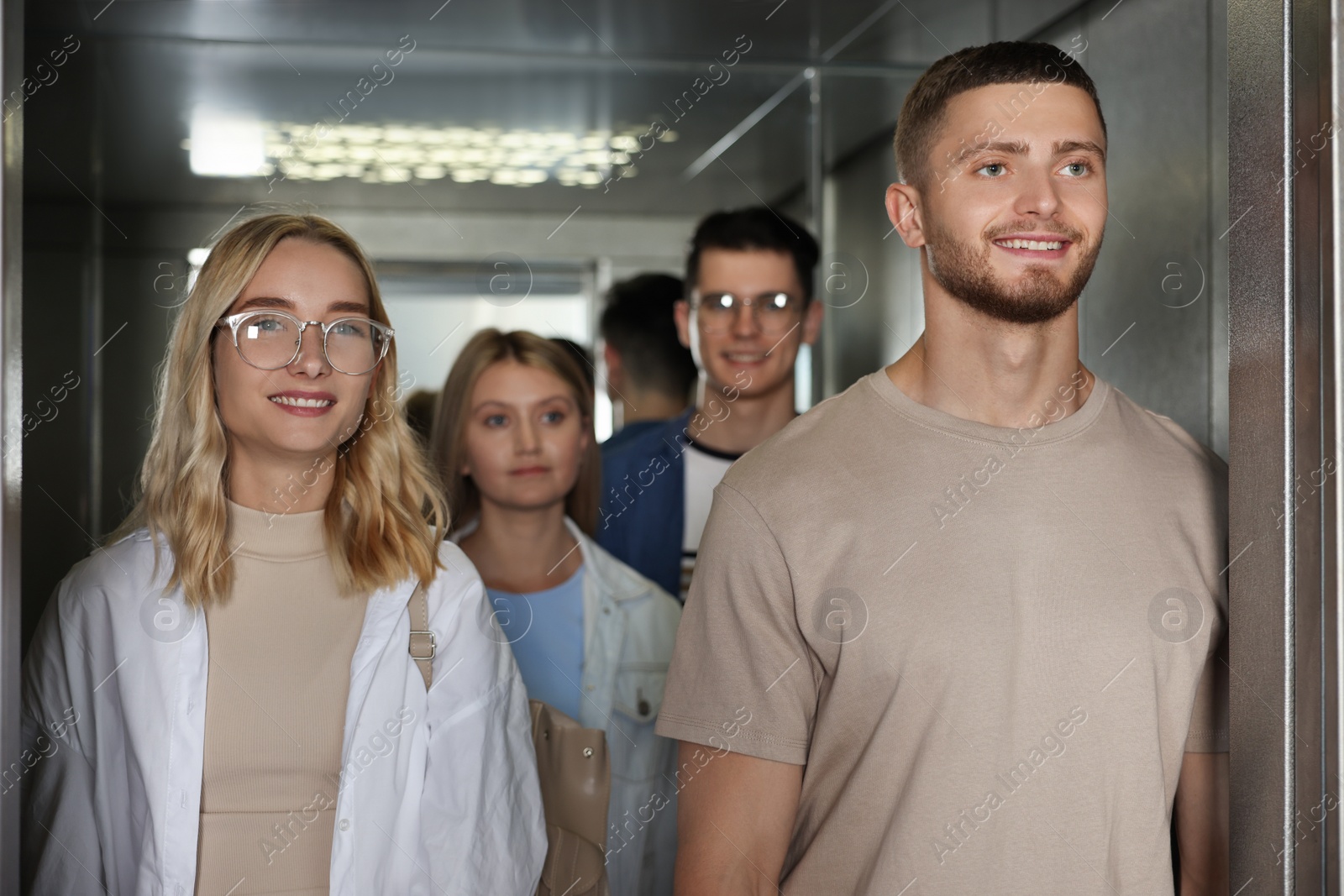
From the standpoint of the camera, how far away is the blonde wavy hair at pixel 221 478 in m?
1.73

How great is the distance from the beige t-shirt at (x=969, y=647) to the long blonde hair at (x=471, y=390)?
1.09 metres

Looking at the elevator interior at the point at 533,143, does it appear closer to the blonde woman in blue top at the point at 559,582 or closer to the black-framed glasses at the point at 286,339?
the blonde woman in blue top at the point at 559,582

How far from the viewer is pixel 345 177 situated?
17.6 feet

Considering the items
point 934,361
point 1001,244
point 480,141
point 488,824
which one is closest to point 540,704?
point 488,824

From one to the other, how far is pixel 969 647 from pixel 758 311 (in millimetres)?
1544

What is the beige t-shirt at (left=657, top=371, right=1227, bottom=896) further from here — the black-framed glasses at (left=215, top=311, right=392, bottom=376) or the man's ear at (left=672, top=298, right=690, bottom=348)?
the man's ear at (left=672, top=298, right=690, bottom=348)

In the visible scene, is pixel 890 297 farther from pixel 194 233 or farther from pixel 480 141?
pixel 194 233

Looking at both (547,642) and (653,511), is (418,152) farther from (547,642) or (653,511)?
(547,642)

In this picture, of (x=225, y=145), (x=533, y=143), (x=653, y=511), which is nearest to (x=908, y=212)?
(x=653, y=511)

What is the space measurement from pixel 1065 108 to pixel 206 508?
1263 mm

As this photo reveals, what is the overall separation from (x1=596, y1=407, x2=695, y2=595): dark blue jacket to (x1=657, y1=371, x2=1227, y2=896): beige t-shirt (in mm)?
1278

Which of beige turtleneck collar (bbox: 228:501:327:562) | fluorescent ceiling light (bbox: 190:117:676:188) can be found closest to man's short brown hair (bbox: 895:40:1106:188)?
beige turtleneck collar (bbox: 228:501:327:562)

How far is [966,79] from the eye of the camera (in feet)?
5.31

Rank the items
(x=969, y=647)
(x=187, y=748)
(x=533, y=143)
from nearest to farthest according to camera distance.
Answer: (x=969, y=647)
(x=187, y=748)
(x=533, y=143)
